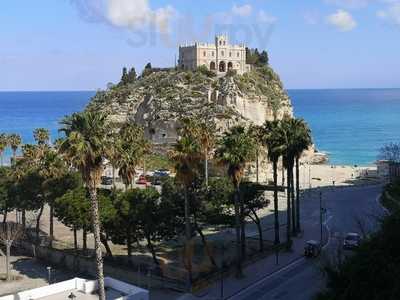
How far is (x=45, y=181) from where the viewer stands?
48.6 meters

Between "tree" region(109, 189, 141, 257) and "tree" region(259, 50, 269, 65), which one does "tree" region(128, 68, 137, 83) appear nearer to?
"tree" region(259, 50, 269, 65)

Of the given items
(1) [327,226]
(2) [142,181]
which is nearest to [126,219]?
(1) [327,226]

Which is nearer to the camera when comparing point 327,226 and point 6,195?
point 6,195

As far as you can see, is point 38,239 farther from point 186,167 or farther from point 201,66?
point 201,66

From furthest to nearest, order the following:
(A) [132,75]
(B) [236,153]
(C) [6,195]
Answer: (A) [132,75] → (C) [6,195] → (B) [236,153]

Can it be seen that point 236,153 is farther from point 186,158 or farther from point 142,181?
point 142,181

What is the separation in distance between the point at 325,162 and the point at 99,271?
11528 cm

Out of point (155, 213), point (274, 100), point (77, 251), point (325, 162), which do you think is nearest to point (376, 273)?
point (155, 213)

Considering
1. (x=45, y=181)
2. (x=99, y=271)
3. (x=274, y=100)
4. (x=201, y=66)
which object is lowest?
(x=99, y=271)

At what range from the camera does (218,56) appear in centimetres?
13100

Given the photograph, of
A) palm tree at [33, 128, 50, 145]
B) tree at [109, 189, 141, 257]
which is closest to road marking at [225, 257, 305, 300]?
tree at [109, 189, 141, 257]

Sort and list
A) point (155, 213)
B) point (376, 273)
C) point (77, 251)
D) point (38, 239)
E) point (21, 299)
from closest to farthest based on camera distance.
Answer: point (376, 273) → point (21, 299) → point (155, 213) → point (77, 251) → point (38, 239)

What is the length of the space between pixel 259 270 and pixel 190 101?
75.3 m

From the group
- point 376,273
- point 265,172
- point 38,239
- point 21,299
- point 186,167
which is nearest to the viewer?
point 376,273
